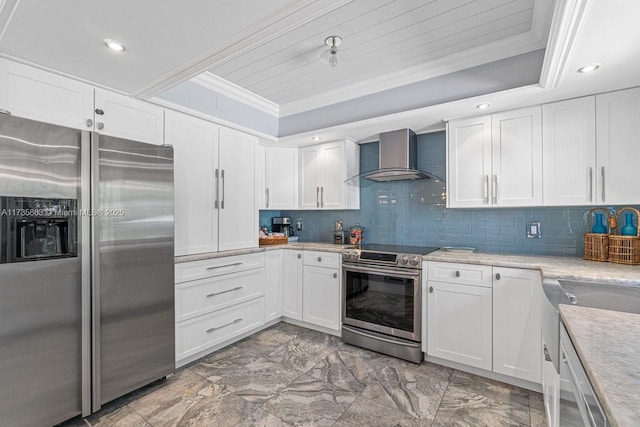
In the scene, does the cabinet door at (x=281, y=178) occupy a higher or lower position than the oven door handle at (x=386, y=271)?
higher

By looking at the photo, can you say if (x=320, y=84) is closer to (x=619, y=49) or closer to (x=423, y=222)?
(x=423, y=222)

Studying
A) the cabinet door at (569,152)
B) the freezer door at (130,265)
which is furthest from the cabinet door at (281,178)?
the cabinet door at (569,152)

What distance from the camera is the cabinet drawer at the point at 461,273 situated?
2.30 meters

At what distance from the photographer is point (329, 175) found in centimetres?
355

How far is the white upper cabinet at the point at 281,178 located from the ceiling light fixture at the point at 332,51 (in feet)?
5.00

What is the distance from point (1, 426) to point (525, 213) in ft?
12.6

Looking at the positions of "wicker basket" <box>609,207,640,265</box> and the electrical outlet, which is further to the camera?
the electrical outlet

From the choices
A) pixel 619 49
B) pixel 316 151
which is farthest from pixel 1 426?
pixel 619 49

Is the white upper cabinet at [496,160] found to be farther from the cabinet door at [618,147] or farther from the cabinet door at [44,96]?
the cabinet door at [44,96]

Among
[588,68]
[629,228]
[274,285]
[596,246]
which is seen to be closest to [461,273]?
[596,246]

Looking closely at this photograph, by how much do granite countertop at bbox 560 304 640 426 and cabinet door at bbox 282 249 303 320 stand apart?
259cm

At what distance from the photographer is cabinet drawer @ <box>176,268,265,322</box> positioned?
2486 millimetres

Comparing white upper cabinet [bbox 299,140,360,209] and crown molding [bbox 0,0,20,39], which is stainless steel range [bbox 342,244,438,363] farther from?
crown molding [bbox 0,0,20,39]

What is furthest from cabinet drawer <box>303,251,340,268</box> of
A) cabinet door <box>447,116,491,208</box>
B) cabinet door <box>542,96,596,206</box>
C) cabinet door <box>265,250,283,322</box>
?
cabinet door <box>542,96,596,206</box>
